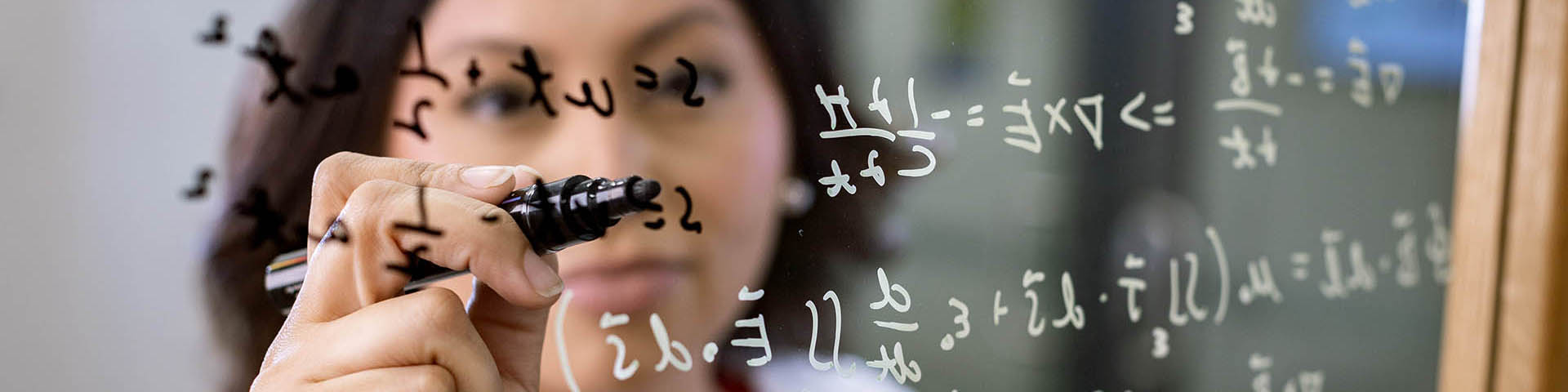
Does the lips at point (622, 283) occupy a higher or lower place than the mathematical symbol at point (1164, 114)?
lower

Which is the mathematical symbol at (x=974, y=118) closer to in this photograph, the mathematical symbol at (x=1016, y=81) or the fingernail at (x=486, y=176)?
the mathematical symbol at (x=1016, y=81)

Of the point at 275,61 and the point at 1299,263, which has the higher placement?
the point at 275,61

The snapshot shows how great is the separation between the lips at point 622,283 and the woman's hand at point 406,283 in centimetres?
1

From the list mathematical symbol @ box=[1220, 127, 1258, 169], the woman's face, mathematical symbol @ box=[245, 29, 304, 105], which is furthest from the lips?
mathematical symbol @ box=[1220, 127, 1258, 169]

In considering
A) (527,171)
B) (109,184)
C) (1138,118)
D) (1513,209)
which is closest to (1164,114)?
(1138,118)

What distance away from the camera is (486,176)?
1.09 ft

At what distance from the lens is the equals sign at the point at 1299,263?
0.41 meters

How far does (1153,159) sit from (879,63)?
0.36 ft

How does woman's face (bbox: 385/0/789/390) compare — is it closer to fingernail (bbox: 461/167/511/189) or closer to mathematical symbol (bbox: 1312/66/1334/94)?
fingernail (bbox: 461/167/511/189)

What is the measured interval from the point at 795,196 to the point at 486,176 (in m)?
0.10

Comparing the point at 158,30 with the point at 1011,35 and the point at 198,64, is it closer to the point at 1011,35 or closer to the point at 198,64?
the point at 198,64

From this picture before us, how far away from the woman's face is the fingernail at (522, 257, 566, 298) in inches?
0.6

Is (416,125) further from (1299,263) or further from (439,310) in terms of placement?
(1299,263)

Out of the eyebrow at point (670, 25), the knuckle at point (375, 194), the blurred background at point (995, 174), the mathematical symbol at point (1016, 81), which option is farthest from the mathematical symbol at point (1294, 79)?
the knuckle at point (375, 194)
